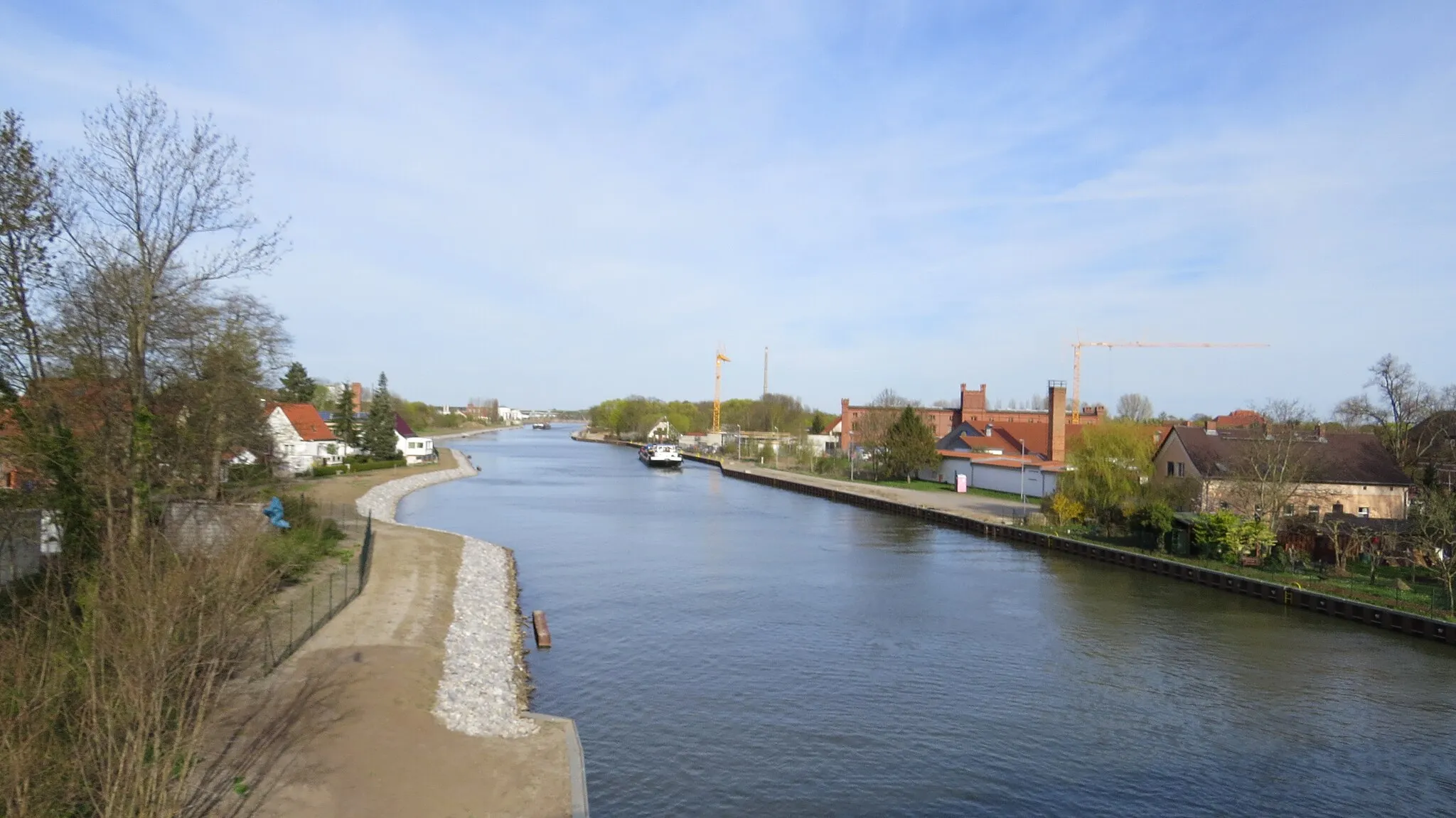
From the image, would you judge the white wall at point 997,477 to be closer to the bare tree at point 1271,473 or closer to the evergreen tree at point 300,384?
the bare tree at point 1271,473

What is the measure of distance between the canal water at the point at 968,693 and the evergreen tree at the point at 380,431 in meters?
41.4

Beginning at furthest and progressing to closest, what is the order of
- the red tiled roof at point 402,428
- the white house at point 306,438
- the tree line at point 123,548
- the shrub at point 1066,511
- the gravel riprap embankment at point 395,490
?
1. the red tiled roof at point 402,428
2. the white house at point 306,438
3. the gravel riprap embankment at point 395,490
4. the shrub at point 1066,511
5. the tree line at point 123,548

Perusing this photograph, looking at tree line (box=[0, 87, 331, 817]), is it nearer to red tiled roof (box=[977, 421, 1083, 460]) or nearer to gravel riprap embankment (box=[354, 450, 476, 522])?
gravel riprap embankment (box=[354, 450, 476, 522])

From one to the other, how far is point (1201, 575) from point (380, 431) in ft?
188

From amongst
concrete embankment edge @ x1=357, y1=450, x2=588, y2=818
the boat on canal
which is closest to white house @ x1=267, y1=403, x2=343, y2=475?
concrete embankment edge @ x1=357, y1=450, x2=588, y2=818

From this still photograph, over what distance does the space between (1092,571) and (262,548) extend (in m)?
25.8

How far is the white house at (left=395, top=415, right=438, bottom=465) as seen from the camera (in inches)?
2906

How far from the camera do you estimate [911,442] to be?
200 ft

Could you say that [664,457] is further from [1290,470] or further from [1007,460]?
[1290,470]

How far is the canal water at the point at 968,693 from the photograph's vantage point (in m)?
12.5

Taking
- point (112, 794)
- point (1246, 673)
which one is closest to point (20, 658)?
point (112, 794)

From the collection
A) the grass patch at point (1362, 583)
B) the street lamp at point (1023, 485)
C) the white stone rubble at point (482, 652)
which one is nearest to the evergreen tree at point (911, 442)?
the street lamp at point (1023, 485)

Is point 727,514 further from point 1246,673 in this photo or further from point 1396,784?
point 1396,784

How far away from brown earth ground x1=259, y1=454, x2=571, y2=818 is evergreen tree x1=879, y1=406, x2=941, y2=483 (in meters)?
46.3
